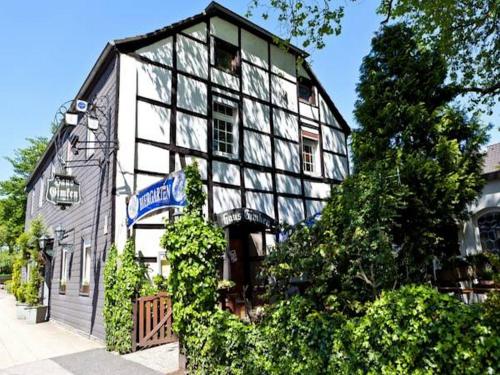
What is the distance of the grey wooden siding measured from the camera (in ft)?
29.0

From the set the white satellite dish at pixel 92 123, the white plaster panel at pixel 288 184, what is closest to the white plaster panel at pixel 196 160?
the white satellite dish at pixel 92 123

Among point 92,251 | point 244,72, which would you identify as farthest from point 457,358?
point 244,72

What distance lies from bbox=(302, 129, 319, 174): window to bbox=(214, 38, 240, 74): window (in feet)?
11.0

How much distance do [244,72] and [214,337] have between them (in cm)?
890

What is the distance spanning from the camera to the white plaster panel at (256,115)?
11.5 m

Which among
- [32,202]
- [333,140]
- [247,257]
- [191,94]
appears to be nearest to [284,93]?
[333,140]

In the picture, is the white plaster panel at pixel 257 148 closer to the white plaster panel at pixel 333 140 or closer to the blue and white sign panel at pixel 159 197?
the white plaster panel at pixel 333 140

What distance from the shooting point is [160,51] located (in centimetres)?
974

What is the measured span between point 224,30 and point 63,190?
6622 mm

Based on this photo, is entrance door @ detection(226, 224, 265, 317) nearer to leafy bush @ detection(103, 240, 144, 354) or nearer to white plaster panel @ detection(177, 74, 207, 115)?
leafy bush @ detection(103, 240, 144, 354)

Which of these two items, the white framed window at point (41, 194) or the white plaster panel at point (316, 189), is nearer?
the white plaster panel at point (316, 189)

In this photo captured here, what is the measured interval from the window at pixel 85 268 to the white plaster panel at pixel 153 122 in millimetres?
3484

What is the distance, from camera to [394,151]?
9.99 metres

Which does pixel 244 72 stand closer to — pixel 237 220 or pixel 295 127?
pixel 295 127
